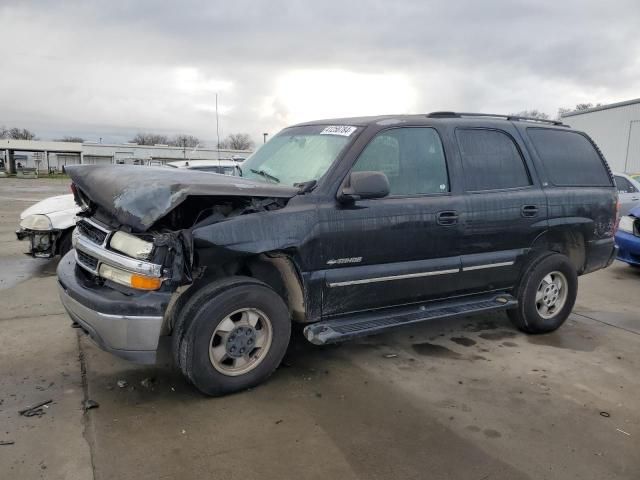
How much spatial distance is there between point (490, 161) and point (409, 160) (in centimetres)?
90

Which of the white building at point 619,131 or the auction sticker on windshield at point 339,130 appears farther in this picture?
the white building at point 619,131

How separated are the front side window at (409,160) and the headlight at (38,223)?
14.9 feet

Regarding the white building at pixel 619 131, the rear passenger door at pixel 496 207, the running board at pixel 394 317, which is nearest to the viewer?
the running board at pixel 394 317

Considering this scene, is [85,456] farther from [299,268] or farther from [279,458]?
[299,268]

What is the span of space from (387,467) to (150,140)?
107076 millimetres

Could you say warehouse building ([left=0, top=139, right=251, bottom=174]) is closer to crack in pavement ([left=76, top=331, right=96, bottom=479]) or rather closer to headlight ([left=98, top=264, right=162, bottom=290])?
crack in pavement ([left=76, top=331, right=96, bottom=479])

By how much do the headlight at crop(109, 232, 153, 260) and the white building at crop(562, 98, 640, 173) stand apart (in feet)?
80.2

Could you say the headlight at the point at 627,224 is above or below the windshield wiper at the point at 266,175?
below

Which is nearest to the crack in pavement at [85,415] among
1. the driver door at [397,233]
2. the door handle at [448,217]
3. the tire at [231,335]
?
the tire at [231,335]

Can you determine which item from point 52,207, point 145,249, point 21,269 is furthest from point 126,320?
point 21,269

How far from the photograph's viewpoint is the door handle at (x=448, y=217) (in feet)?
13.7

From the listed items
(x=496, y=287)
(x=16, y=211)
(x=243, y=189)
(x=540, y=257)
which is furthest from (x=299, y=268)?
(x=16, y=211)

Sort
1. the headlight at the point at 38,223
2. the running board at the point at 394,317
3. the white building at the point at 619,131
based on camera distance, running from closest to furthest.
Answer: the running board at the point at 394,317, the headlight at the point at 38,223, the white building at the point at 619,131

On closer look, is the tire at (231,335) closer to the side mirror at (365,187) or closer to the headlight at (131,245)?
the headlight at (131,245)
